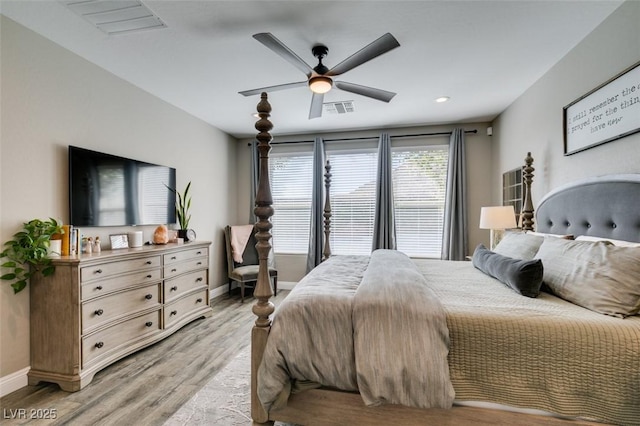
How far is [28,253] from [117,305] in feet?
2.43

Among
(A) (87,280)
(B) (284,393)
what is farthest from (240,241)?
(B) (284,393)

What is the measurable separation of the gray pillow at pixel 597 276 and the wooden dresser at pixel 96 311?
3.19m

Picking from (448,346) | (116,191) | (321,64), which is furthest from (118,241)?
(448,346)

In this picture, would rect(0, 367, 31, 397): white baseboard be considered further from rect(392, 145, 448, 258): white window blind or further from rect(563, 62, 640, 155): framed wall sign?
rect(563, 62, 640, 155): framed wall sign

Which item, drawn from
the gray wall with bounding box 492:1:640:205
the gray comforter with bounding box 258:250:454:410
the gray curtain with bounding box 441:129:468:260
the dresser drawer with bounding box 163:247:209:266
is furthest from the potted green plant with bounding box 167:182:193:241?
the gray wall with bounding box 492:1:640:205

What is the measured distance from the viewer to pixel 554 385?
1.23 m

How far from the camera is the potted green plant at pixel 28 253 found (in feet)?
6.66

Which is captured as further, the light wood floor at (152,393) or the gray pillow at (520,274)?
the gray pillow at (520,274)

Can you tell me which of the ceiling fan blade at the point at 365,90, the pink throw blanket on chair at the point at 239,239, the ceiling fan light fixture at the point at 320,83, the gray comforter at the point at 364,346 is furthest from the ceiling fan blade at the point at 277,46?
the pink throw blanket on chair at the point at 239,239

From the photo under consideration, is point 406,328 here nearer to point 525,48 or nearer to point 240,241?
point 525,48

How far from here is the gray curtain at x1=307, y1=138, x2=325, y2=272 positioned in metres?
4.74

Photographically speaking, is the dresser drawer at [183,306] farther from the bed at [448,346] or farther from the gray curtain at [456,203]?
the gray curtain at [456,203]

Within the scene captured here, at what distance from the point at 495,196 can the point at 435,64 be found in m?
2.39

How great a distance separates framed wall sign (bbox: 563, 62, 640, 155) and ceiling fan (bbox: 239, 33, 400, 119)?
1.51 meters
